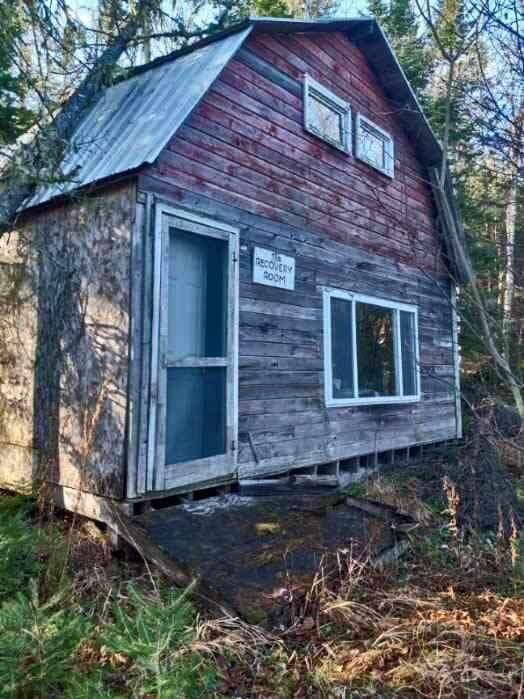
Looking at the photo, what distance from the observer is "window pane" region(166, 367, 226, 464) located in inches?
198

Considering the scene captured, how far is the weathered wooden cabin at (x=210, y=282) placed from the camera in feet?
15.8

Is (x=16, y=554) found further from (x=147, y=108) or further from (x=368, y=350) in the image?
(x=368, y=350)

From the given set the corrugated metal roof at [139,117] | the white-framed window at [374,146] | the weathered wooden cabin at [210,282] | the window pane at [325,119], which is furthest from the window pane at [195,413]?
the white-framed window at [374,146]

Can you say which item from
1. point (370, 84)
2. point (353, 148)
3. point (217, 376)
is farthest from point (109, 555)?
point (370, 84)

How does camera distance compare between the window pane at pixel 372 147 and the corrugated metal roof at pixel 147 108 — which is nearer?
the corrugated metal roof at pixel 147 108

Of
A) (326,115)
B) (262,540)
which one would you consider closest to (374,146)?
(326,115)

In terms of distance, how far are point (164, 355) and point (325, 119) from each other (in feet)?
15.0

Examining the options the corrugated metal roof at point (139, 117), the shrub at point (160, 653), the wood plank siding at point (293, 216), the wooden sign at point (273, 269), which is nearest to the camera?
the shrub at point (160, 653)

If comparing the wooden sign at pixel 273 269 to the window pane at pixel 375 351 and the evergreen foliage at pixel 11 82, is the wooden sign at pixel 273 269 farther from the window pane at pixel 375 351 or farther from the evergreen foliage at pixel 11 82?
the evergreen foliage at pixel 11 82

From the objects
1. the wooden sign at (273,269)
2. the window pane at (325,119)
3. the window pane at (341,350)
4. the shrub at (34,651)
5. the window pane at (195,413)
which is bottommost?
the shrub at (34,651)

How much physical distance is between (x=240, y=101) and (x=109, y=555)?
473 cm

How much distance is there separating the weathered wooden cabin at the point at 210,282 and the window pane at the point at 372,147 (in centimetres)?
6

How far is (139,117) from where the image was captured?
5.42m

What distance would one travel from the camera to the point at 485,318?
325 centimetres
